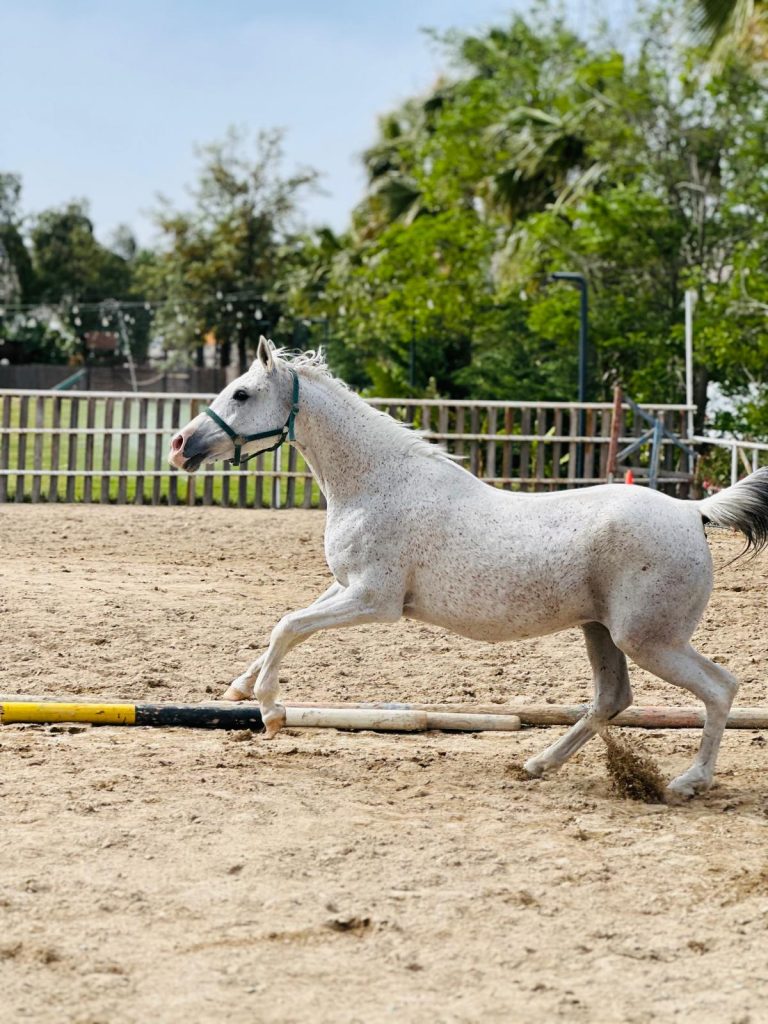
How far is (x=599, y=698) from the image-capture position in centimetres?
611

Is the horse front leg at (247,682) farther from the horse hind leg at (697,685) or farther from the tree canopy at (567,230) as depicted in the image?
the tree canopy at (567,230)

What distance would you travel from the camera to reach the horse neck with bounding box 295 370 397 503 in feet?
20.7

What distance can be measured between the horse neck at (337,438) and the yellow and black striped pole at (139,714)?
3.95 feet

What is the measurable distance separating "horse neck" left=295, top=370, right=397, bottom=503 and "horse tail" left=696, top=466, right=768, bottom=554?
1.55 meters

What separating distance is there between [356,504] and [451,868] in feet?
6.72

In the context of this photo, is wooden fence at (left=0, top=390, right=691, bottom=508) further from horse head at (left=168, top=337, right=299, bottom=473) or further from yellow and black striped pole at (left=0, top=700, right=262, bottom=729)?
horse head at (left=168, top=337, right=299, bottom=473)

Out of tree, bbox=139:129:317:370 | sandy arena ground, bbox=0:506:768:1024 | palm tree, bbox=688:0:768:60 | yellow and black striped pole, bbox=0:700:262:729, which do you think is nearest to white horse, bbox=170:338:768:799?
yellow and black striped pole, bbox=0:700:262:729

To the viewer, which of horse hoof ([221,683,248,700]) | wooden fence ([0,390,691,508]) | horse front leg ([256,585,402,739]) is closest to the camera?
horse front leg ([256,585,402,739])

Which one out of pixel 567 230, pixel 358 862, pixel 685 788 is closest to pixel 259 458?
pixel 567 230

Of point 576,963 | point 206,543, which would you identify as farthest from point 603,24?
point 576,963

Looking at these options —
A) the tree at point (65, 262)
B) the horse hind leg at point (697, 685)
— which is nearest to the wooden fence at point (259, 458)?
the horse hind leg at point (697, 685)

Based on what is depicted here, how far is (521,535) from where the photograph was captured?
5.86 meters

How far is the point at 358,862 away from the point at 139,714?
206 cm

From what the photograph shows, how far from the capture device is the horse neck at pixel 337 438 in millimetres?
6297
